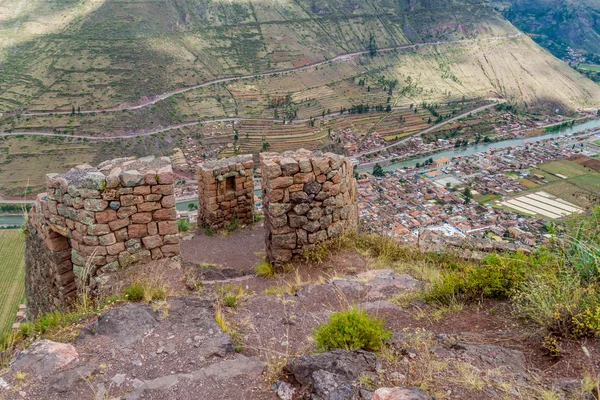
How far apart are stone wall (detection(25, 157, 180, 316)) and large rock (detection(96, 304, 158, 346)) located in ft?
5.43

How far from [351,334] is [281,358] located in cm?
77

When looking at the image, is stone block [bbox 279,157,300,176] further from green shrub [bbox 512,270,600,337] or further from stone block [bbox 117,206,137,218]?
green shrub [bbox 512,270,600,337]

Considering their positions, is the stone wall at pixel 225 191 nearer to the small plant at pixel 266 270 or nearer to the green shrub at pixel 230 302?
the small plant at pixel 266 270

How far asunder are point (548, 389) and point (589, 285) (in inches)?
59.9

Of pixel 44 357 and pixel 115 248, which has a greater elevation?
pixel 115 248

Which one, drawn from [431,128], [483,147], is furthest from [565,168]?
[431,128]

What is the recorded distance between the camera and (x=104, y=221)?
679 centimetres

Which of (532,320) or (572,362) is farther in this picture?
(532,320)

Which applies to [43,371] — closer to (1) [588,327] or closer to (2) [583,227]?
(1) [588,327]

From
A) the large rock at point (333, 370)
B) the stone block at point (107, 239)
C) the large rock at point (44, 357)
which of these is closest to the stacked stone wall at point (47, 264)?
the stone block at point (107, 239)

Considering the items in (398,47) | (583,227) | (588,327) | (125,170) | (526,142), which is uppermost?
(398,47)

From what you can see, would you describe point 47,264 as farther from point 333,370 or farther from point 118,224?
point 333,370

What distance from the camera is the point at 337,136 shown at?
5681cm

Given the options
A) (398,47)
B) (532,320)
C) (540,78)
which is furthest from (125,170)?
(540,78)
